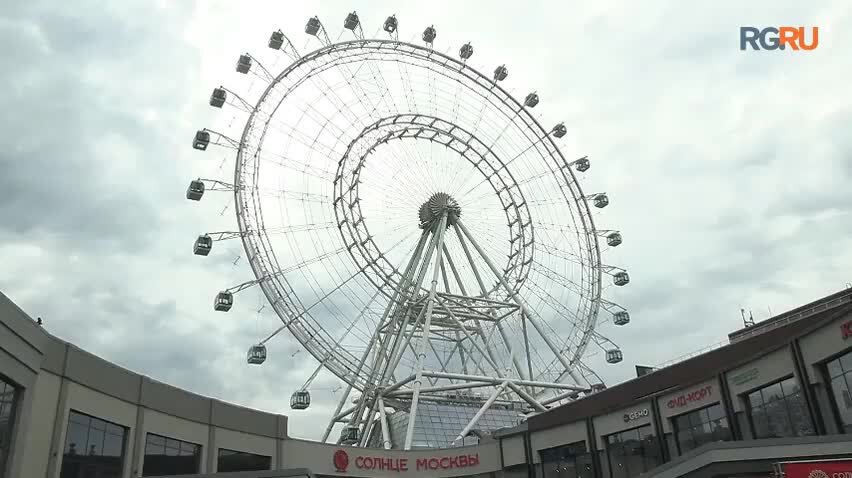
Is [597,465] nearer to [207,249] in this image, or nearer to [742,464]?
[742,464]

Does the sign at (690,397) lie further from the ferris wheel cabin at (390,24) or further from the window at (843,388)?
the ferris wheel cabin at (390,24)

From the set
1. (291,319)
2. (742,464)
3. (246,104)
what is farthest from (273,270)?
(742,464)

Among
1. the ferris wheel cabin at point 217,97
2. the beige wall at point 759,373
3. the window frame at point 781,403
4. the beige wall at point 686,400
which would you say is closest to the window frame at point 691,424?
the beige wall at point 686,400

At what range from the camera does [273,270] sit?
161ft

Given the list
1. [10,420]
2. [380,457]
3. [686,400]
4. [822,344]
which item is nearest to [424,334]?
[380,457]

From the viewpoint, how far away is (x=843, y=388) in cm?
2827

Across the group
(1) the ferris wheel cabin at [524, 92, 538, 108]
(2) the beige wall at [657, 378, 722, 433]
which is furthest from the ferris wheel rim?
Result: (2) the beige wall at [657, 378, 722, 433]

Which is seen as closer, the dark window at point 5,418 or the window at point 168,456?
the dark window at point 5,418

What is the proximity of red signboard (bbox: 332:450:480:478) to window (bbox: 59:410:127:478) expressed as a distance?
53.6 ft

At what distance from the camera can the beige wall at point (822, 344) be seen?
28.1 metres

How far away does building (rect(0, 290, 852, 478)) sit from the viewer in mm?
25516

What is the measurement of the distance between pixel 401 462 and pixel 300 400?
8.03m

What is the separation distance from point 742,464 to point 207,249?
34135mm

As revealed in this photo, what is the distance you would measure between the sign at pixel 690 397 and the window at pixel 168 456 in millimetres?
24292
